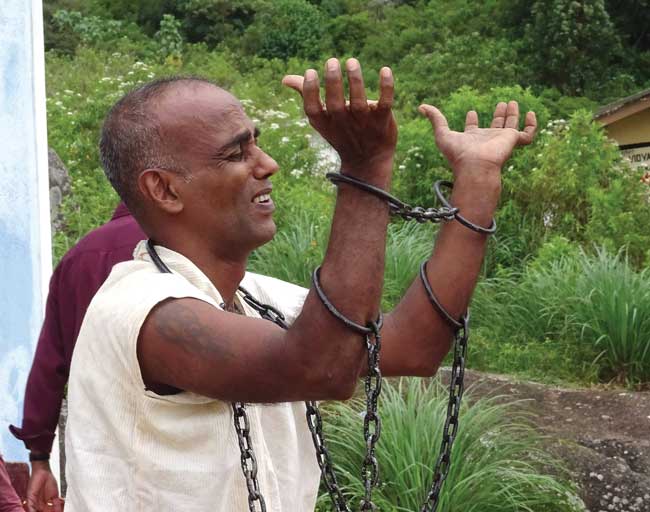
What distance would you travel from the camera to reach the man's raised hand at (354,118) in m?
1.78

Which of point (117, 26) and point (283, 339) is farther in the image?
point (117, 26)

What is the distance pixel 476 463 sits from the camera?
5.33 m

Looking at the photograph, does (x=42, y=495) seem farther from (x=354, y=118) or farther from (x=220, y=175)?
(x=354, y=118)

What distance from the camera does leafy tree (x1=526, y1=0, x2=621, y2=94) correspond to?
19.8m

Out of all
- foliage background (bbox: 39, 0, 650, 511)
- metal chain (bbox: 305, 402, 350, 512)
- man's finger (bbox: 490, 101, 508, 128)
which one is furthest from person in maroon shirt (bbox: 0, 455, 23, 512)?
foliage background (bbox: 39, 0, 650, 511)

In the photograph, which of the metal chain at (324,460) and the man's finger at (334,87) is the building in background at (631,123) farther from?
the man's finger at (334,87)

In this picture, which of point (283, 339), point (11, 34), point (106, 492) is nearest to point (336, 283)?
point (283, 339)

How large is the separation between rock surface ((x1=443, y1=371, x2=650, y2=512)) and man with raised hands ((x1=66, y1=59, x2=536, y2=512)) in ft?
11.0

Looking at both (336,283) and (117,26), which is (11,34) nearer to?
(336,283)

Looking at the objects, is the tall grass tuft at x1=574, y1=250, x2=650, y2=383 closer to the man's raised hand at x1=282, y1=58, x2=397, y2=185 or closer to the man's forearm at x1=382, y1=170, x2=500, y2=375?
the man's forearm at x1=382, y1=170, x2=500, y2=375

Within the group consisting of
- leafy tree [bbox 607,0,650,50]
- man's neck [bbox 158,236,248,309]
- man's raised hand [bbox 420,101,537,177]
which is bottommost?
man's neck [bbox 158,236,248,309]

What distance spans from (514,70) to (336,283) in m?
19.0

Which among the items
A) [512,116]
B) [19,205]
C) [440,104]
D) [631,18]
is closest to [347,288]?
[512,116]

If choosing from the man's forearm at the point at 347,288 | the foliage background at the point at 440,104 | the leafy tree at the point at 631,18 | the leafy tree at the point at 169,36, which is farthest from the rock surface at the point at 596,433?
the leafy tree at the point at 169,36
